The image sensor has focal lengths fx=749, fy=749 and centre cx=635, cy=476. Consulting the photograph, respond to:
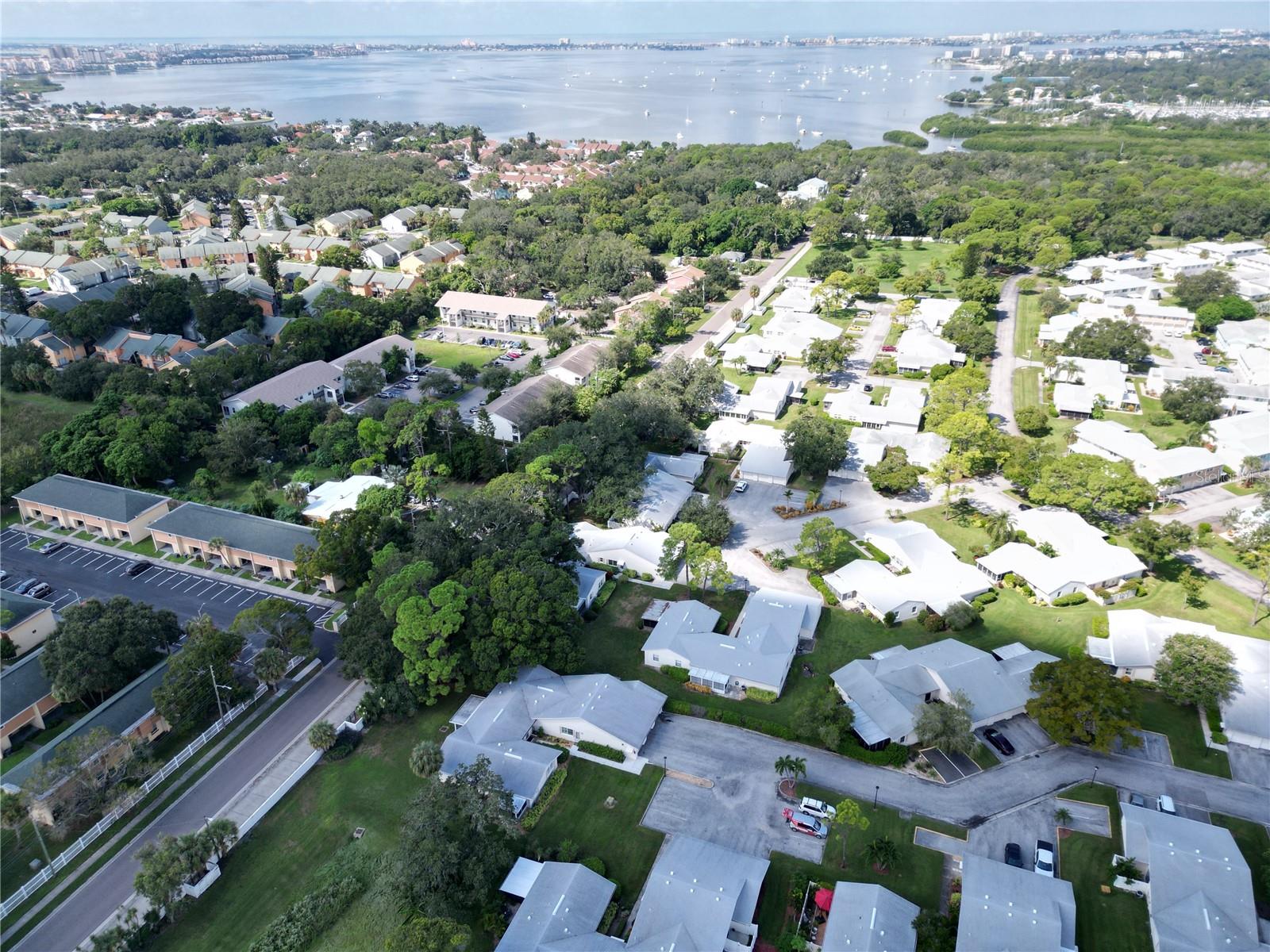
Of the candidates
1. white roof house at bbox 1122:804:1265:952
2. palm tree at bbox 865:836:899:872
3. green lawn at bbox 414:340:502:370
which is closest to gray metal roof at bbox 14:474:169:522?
green lawn at bbox 414:340:502:370

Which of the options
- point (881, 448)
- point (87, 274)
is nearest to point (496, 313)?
point (881, 448)

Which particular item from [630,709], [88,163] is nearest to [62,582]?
[630,709]

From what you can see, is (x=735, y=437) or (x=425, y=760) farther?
(x=735, y=437)

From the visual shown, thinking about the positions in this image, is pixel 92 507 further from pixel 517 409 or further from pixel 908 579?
pixel 908 579

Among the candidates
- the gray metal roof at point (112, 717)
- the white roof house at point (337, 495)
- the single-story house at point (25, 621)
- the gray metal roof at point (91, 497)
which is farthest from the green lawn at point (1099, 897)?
the gray metal roof at point (91, 497)

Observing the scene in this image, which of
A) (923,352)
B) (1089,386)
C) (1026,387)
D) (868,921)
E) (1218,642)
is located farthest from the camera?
(923,352)

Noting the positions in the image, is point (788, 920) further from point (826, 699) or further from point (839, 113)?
point (839, 113)

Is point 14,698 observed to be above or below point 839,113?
below

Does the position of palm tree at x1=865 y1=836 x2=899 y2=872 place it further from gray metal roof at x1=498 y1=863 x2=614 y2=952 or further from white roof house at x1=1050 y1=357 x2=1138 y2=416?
white roof house at x1=1050 y1=357 x2=1138 y2=416
